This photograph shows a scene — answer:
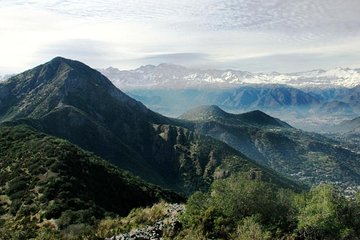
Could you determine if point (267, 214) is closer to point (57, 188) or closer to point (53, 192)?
point (53, 192)

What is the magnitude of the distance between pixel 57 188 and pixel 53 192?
2.91 m

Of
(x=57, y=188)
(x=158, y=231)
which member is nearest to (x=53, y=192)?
(x=57, y=188)

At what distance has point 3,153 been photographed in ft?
451

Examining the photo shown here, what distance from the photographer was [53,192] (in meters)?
95.1

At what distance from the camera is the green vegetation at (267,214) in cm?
4897

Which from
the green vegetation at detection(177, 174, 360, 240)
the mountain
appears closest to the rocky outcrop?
the green vegetation at detection(177, 174, 360, 240)

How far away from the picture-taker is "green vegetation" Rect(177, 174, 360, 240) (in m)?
49.0

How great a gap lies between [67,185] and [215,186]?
5187 centimetres

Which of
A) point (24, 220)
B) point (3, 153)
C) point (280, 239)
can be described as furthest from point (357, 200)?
point (3, 153)

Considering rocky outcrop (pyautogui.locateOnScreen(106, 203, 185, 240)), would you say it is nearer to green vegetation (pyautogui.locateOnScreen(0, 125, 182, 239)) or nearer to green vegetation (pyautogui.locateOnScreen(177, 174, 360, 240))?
green vegetation (pyautogui.locateOnScreen(177, 174, 360, 240))

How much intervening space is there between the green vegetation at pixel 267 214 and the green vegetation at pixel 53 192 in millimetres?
19238

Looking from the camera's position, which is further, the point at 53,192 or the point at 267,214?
the point at 53,192

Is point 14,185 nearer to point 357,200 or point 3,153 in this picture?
point 3,153

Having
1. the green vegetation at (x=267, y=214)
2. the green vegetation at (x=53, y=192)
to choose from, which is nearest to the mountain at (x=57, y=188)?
the green vegetation at (x=53, y=192)
